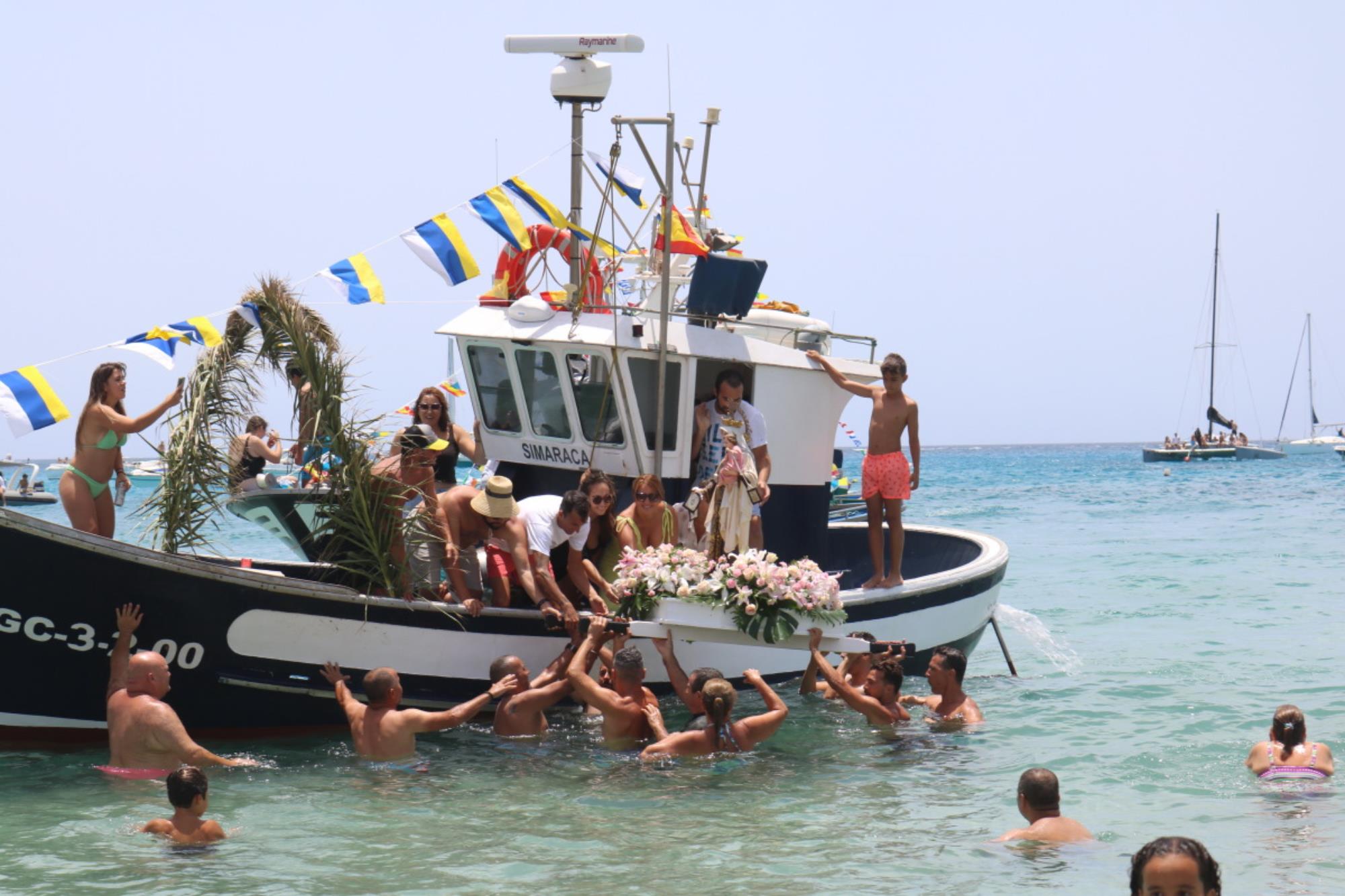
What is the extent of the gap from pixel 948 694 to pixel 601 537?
2.73 m

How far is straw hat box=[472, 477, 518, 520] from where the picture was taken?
9.62 metres

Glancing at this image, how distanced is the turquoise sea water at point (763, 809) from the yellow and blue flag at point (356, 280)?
7.21 ft

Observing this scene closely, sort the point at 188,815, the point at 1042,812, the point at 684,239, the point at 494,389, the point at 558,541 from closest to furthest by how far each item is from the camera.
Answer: the point at 188,815
the point at 1042,812
the point at 558,541
the point at 684,239
the point at 494,389

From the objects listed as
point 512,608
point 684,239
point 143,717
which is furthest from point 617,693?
point 684,239

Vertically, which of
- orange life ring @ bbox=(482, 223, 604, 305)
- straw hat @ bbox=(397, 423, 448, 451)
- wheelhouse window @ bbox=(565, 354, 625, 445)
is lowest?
straw hat @ bbox=(397, 423, 448, 451)

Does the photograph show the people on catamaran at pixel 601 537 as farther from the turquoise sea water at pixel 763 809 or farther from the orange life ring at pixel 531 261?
the orange life ring at pixel 531 261

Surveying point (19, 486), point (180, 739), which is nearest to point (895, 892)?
point (180, 739)

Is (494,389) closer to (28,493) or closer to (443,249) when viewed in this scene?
(443,249)

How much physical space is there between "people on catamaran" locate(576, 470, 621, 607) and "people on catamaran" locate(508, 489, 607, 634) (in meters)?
0.09

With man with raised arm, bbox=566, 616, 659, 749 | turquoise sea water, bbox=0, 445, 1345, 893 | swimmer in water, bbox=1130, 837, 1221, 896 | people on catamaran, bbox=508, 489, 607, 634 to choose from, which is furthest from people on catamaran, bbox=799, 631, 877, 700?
swimmer in water, bbox=1130, 837, 1221, 896

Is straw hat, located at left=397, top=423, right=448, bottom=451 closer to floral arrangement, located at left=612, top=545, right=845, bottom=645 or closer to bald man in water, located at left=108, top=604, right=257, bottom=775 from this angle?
floral arrangement, located at left=612, top=545, right=845, bottom=645

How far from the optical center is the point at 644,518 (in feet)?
33.8

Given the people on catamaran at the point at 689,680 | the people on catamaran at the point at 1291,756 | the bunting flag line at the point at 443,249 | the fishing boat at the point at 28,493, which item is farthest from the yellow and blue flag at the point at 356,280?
the fishing boat at the point at 28,493

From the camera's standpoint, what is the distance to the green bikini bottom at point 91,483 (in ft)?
29.9
